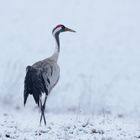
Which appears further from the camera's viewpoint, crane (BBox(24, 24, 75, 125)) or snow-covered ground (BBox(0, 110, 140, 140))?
crane (BBox(24, 24, 75, 125))

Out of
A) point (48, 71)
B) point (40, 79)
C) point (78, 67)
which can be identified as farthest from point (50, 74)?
point (78, 67)

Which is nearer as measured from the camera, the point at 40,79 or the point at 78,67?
the point at 40,79

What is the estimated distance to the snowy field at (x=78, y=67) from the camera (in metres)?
10.2

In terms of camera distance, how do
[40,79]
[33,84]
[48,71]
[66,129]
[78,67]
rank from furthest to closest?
1. [78,67]
2. [48,71]
3. [40,79]
4. [33,84]
5. [66,129]

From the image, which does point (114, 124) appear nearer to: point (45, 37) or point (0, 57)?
point (0, 57)

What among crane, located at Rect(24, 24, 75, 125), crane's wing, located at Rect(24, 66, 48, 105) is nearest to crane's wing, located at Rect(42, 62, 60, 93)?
crane, located at Rect(24, 24, 75, 125)

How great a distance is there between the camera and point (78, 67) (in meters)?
18.6

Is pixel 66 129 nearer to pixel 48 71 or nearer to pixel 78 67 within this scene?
pixel 48 71

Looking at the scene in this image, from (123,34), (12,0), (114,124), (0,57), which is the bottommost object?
(114,124)

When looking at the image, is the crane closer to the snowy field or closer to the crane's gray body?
the crane's gray body

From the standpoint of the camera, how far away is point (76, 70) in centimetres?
1822

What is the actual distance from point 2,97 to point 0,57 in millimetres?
5137

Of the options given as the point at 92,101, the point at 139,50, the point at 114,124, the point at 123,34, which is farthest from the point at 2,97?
the point at 123,34

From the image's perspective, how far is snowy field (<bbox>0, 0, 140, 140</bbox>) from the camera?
10.2 meters
